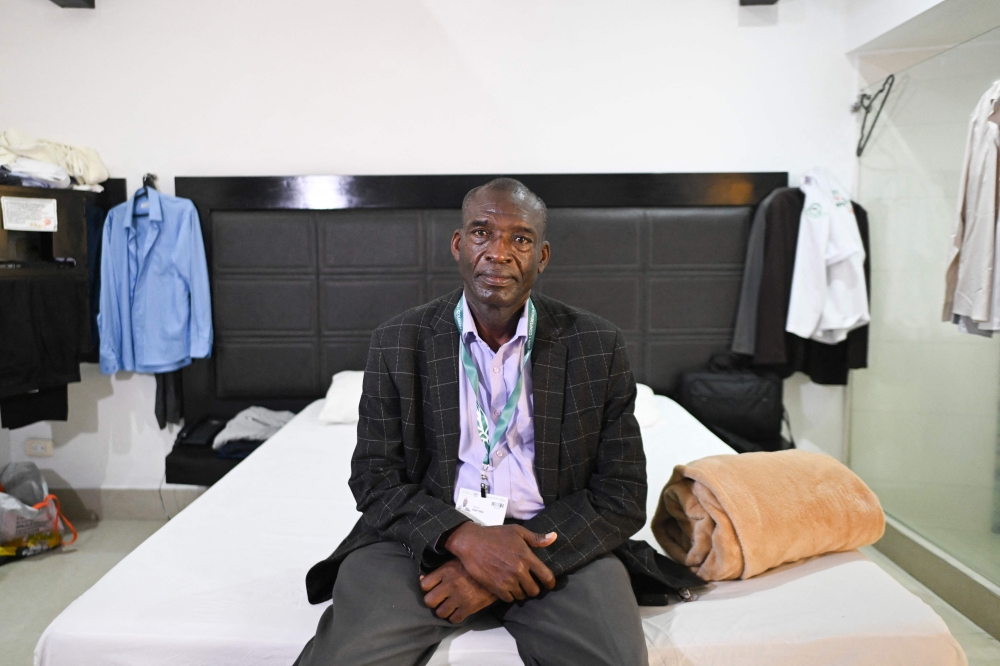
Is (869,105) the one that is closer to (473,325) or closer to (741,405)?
(741,405)

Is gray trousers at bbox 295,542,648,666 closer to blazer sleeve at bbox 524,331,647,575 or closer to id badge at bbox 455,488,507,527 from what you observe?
blazer sleeve at bbox 524,331,647,575

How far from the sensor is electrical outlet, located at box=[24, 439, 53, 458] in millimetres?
3104

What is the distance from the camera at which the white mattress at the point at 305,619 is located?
1.25m

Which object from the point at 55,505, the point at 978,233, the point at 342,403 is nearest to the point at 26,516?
the point at 55,505

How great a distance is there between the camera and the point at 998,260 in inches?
79.2

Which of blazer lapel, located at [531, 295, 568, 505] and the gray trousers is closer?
the gray trousers

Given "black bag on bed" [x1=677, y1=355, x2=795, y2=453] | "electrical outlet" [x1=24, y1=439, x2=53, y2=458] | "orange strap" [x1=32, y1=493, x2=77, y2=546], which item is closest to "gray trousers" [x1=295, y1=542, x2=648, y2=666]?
"black bag on bed" [x1=677, y1=355, x2=795, y2=453]

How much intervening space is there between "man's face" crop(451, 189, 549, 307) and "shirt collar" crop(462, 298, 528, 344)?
61 mm

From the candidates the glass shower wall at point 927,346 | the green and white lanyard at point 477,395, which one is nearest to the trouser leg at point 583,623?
the green and white lanyard at point 477,395

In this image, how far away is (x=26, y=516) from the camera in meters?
2.60

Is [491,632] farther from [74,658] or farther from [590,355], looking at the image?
[74,658]

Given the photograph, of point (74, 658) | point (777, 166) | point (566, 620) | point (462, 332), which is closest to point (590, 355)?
point (462, 332)

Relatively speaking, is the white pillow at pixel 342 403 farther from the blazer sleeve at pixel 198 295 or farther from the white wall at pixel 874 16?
the white wall at pixel 874 16

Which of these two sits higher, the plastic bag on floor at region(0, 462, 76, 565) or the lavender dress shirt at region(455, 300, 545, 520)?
the lavender dress shirt at region(455, 300, 545, 520)
